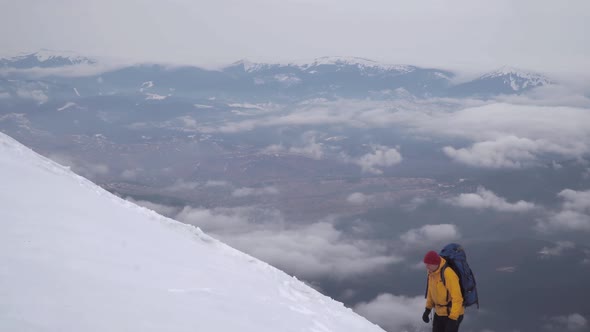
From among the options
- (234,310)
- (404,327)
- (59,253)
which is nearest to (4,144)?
(59,253)

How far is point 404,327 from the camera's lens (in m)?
184

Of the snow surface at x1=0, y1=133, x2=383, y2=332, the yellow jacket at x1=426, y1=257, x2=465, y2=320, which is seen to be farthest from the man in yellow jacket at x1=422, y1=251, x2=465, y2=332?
the snow surface at x1=0, y1=133, x2=383, y2=332

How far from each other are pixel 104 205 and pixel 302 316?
24.8 feet

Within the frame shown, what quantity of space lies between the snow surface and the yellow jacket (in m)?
1.87

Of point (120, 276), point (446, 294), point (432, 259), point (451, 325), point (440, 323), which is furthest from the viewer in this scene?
point (440, 323)

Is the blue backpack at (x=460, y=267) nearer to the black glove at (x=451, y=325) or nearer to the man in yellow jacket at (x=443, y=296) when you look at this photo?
the man in yellow jacket at (x=443, y=296)

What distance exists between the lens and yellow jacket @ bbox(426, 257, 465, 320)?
9.01 meters

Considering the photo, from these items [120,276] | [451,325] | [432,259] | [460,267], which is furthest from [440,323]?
[120,276]

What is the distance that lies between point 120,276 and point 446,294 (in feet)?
21.3

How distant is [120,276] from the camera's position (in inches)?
306

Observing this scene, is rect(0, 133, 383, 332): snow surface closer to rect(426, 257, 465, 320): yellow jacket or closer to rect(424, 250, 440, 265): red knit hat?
rect(426, 257, 465, 320): yellow jacket

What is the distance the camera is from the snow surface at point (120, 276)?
5914mm

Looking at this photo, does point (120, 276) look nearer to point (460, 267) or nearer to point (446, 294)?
point (446, 294)

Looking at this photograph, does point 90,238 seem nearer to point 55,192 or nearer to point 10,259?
point 10,259
